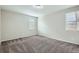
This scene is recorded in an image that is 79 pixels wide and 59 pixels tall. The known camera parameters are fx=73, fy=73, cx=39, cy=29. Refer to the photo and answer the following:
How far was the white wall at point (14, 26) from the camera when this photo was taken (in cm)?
112

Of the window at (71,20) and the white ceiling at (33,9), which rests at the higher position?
the white ceiling at (33,9)

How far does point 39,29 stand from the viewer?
48.8 inches

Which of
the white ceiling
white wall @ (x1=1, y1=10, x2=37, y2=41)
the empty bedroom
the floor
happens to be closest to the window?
the empty bedroom

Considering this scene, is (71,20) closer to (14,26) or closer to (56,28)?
(56,28)

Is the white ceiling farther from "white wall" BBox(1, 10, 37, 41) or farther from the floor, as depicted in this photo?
the floor

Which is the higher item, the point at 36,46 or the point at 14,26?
the point at 14,26

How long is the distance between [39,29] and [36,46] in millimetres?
286

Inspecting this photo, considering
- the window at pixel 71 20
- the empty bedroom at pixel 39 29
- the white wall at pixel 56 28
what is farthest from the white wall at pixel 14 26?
the window at pixel 71 20

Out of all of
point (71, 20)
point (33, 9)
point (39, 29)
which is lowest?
point (39, 29)

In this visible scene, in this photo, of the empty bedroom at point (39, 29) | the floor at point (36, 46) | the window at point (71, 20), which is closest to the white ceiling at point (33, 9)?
the empty bedroom at point (39, 29)

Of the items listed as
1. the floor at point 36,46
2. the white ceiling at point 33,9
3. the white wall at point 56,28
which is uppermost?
the white ceiling at point 33,9

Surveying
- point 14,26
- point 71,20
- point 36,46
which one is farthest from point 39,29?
point 71,20

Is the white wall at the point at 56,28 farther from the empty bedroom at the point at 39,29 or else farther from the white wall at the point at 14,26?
the white wall at the point at 14,26
